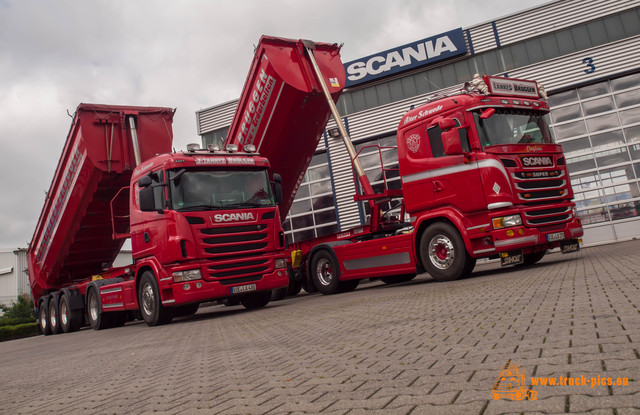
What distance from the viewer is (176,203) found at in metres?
8.84

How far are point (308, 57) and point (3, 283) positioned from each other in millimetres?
48756

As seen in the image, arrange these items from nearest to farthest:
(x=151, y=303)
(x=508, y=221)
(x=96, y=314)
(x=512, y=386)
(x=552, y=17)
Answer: (x=512, y=386) → (x=508, y=221) → (x=151, y=303) → (x=96, y=314) → (x=552, y=17)

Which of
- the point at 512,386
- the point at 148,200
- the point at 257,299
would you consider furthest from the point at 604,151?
the point at 512,386

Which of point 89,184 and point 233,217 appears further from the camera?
point 89,184

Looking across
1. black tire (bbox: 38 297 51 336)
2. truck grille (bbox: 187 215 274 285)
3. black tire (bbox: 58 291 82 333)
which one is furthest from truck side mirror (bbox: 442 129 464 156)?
black tire (bbox: 38 297 51 336)

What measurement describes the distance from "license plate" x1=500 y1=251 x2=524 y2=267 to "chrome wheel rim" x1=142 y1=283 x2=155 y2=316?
621 centimetres

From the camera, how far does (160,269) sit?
8992 millimetres

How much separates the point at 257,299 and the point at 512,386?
8.86 meters

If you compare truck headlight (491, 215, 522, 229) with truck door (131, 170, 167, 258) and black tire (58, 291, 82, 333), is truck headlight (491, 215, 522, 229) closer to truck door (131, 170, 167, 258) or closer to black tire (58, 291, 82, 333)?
truck door (131, 170, 167, 258)

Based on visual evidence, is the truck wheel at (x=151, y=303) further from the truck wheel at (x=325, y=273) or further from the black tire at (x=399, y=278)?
the black tire at (x=399, y=278)

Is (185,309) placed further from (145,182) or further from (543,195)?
(543,195)

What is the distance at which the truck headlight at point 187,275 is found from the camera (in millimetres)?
8703

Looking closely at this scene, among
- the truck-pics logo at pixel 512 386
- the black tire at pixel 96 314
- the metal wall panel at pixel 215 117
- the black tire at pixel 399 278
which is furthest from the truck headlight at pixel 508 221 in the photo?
the metal wall panel at pixel 215 117

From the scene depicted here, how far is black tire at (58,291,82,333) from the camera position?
1232 cm
